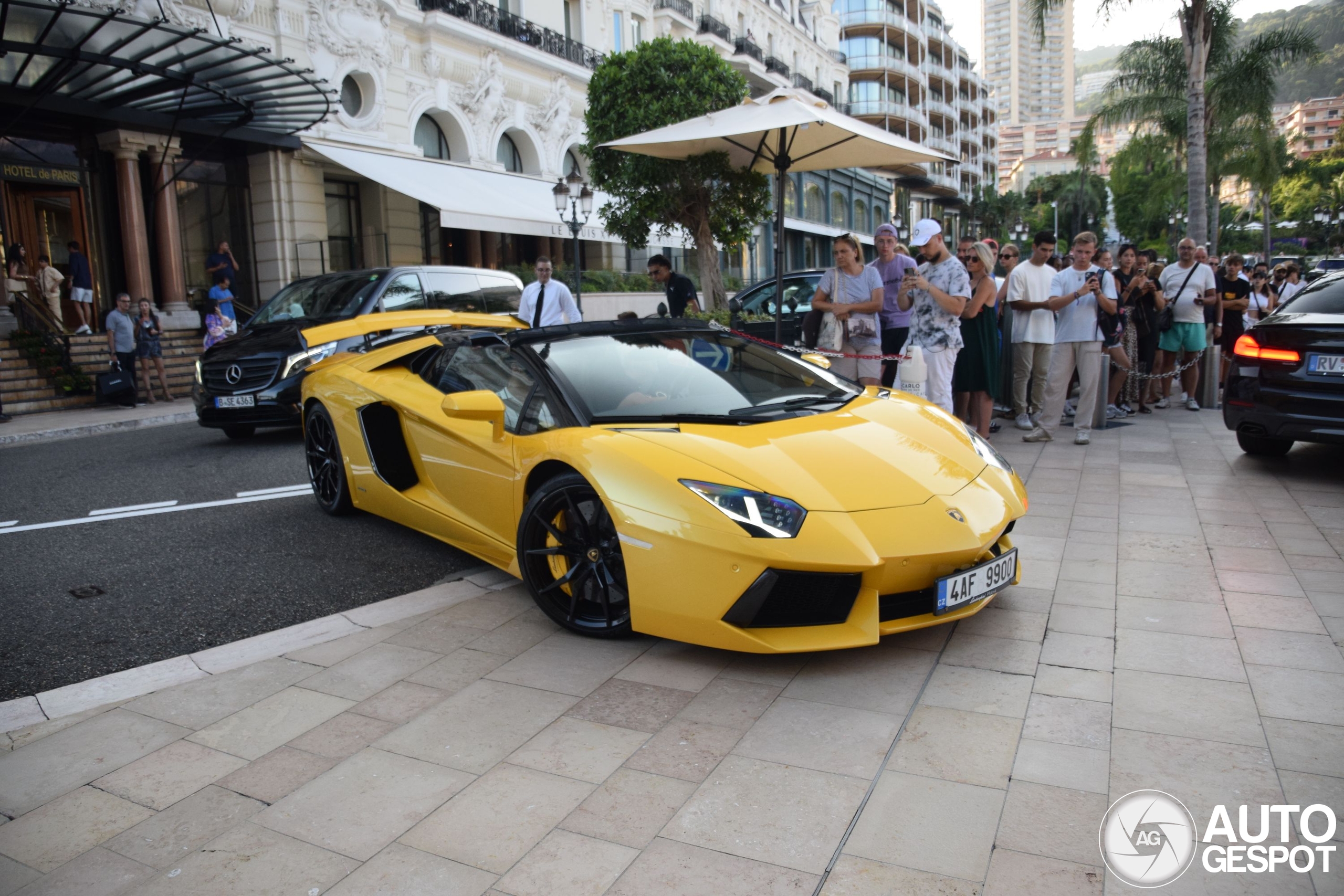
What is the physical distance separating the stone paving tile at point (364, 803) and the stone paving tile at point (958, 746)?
127cm

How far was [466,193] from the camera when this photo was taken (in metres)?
20.1

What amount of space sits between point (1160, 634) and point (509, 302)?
8582mm

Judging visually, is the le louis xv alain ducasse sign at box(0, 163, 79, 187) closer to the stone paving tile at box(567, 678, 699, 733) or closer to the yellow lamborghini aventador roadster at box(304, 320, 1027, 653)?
the yellow lamborghini aventador roadster at box(304, 320, 1027, 653)

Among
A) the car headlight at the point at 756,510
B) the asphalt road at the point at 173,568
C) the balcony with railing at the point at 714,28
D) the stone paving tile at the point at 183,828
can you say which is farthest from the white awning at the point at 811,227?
the stone paving tile at the point at 183,828

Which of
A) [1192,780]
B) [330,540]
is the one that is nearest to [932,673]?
[1192,780]

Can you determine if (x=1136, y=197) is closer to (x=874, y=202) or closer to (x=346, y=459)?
(x=874, y=202)

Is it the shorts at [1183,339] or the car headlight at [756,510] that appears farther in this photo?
the shorts at [1183,339]

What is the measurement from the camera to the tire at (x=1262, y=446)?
6.97m

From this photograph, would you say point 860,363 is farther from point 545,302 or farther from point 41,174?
point 41,174

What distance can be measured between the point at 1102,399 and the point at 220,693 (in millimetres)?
Answer: 8155

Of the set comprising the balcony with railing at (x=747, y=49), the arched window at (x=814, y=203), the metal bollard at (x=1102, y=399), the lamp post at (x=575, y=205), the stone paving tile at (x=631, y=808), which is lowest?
the stone paving tile at (x=631, y=808)

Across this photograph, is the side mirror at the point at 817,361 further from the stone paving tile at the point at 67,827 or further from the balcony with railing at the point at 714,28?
the balcony with railing at the point at 714,28

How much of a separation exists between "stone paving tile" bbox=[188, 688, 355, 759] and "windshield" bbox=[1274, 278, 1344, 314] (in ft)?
22.1

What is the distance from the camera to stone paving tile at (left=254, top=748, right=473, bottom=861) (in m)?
2.34
